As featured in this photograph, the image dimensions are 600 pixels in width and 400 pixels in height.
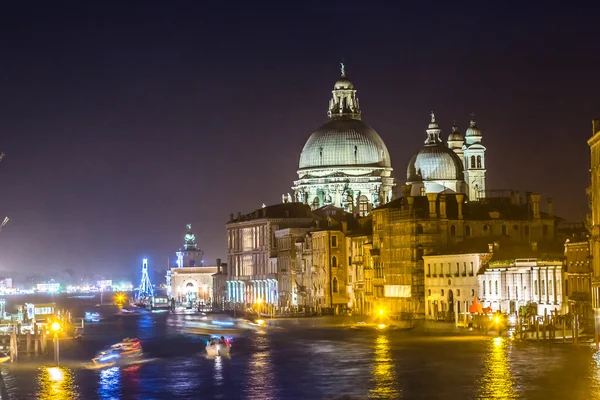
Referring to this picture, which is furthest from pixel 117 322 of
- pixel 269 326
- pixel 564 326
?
pixel 564 326

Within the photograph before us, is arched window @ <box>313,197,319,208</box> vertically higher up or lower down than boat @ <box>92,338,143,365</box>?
higher up

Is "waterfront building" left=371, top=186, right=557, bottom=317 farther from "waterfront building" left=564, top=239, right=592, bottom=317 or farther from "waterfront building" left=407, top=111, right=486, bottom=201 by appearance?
"waterfront building" left=407, top=111, right=486, bottom=201

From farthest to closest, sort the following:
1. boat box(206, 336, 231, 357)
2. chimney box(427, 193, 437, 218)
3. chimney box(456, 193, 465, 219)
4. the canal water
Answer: chimney box(456, 193, 465, 219), chimney box(427, 193, 437, 218), boat box(206, 336, 231, 357), the canal water

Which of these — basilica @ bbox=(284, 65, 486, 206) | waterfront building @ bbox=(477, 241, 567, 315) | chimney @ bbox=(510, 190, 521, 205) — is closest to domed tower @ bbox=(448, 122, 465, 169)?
basilica @ bbox=(284, 65, 486, 206)

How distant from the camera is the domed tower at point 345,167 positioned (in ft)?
552

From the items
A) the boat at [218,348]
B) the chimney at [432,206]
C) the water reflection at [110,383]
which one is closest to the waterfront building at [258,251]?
the chimney at [432,206]

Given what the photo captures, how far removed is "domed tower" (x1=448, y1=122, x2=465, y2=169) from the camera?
161 metres

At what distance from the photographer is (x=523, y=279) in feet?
311

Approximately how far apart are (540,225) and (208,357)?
3650cm

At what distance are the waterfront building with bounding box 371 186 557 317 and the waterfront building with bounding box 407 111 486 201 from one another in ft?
112

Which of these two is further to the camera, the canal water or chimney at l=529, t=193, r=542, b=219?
chimney at l=529, t=193, r=542, b=219

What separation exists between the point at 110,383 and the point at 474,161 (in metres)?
88.0

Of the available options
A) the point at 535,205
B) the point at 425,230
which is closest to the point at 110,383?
the point at 425,230

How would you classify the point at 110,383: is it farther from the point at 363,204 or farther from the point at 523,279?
the point at 363,204
